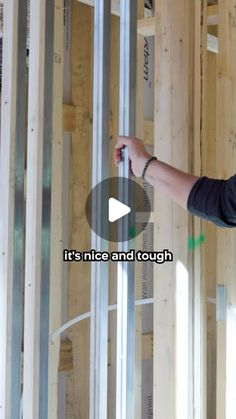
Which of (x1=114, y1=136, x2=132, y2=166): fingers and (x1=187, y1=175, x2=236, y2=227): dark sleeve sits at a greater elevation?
(x1=114, y1=136, x2=132, y2=166): fingers

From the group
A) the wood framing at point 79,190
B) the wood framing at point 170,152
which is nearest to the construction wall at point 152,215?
the wood framing at point 170,152

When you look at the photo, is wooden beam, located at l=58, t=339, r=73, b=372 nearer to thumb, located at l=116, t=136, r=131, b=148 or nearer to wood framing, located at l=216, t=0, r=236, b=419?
wood framing, located at l=216, t=0, r=236, b=419

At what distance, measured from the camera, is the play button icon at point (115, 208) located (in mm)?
1670

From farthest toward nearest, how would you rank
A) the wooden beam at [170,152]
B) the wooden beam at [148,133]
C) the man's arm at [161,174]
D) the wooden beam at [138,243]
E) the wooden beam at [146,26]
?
the wooden beam at [148,133] → the wooden beam at [146,26] → the wooden beam at [138,243] → the wooden beam at [170,152] → the man's arm at [161,174]

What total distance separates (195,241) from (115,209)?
480mm

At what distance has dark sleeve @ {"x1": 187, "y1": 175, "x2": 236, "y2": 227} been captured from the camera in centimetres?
134

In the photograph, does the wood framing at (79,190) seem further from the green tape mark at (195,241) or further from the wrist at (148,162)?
the wrist at (148,162)

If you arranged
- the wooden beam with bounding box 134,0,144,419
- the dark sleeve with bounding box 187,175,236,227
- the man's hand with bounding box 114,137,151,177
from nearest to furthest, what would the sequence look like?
the dark sleeve with bounding box 187,175,236,227 < the man's hand with bounding box 114,137,151,177 < the wooden beam with bounding box 134,0,144,419

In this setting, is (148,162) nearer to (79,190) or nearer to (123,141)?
(123,141)

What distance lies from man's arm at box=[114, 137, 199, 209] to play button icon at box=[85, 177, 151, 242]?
0.09 meters

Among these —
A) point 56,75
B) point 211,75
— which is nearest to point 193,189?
point 56,75

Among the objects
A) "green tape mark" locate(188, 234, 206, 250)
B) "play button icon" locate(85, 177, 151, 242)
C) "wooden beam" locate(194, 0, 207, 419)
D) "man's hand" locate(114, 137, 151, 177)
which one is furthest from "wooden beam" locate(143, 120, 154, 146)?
"man's hand" locate(114, 137, 151, 177)

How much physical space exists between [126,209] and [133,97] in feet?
1.25

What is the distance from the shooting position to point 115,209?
169 centimetres
